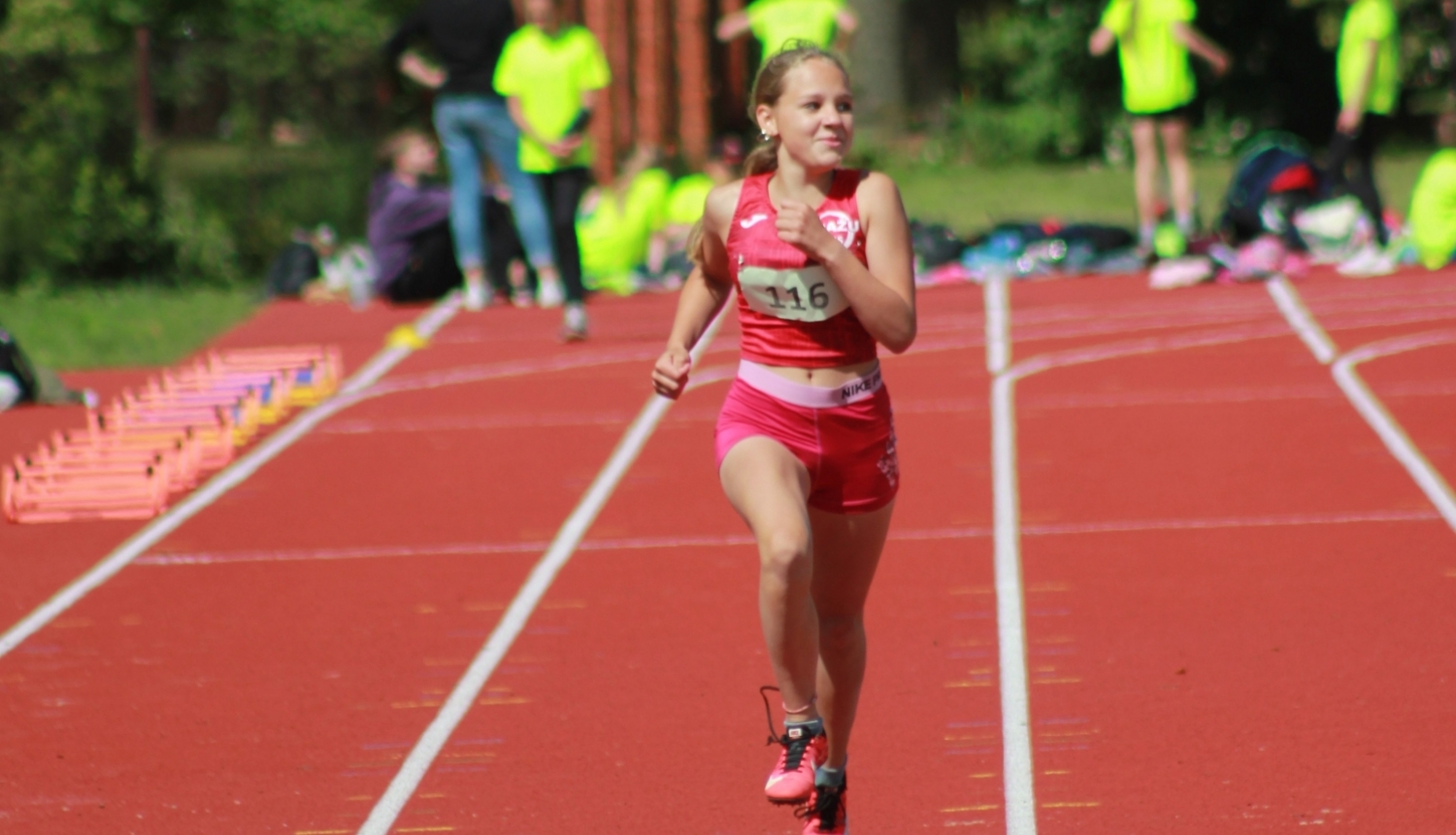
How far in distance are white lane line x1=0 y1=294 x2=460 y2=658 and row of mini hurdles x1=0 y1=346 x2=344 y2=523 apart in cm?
10

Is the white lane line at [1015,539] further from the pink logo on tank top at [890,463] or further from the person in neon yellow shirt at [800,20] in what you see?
the person in neon yellow shirt at [800,20]

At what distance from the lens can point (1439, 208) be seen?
42.8ft

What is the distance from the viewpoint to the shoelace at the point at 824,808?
14.3ft

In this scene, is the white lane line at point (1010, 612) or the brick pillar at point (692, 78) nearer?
the white lane line at point (1010, 612)

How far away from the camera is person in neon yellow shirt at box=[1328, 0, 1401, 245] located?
1358 centimetres

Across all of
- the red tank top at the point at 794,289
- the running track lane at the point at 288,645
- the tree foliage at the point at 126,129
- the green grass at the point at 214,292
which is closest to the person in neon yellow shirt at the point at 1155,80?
the green grass at the point at 214,292

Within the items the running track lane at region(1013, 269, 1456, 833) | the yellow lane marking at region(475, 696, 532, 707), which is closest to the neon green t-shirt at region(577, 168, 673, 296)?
the running track lane at region(1013, 269, 1456, 833)

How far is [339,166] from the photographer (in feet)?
57.7

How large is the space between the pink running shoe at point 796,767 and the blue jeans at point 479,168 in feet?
28.5

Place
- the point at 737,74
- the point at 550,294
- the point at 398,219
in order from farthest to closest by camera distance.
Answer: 1. the point at 737,74
2. the point at 398,219
3. the point at 550,294

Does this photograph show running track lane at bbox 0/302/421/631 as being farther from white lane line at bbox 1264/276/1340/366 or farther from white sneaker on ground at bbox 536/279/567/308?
white lane line at bbox 1264/276/1340/366

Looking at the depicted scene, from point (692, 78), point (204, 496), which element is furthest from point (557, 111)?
point (692, 78)

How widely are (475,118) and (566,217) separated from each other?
134 cm

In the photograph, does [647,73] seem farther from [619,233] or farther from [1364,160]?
[1364,160]
